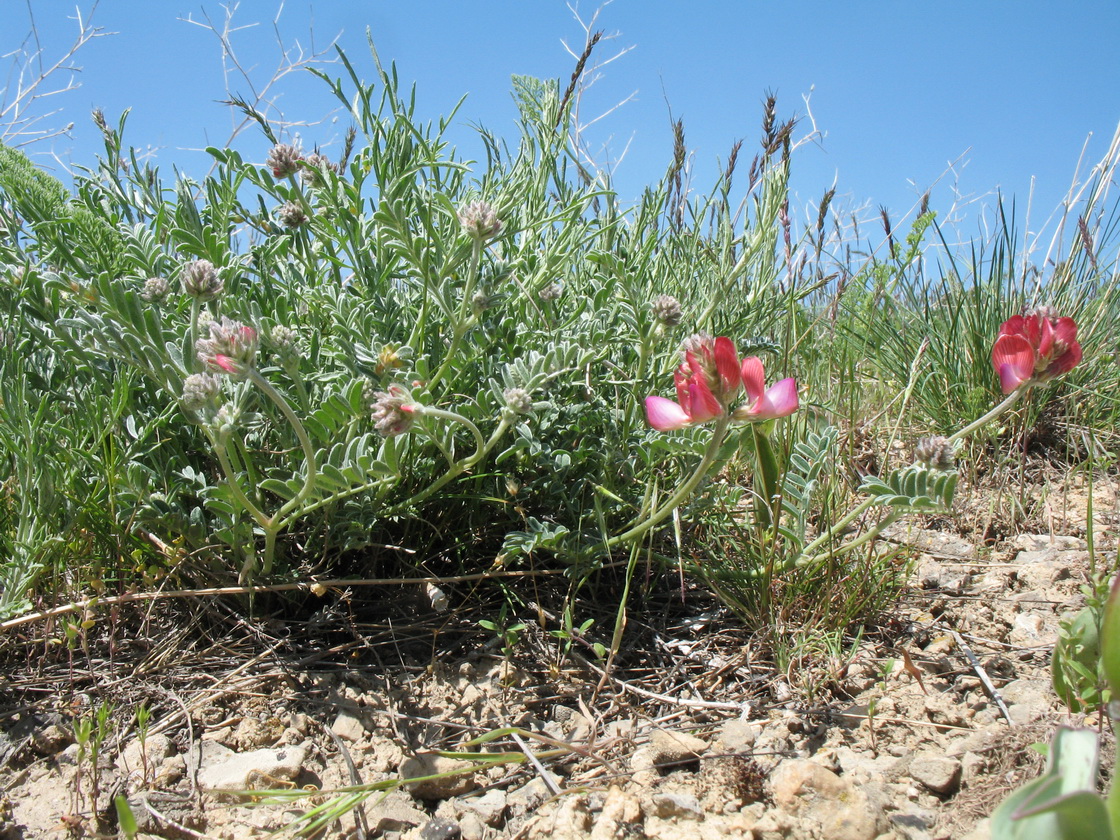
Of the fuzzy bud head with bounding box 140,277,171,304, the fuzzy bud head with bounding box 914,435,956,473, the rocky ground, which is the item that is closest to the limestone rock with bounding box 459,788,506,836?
the rocky ground

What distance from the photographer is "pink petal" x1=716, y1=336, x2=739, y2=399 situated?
1.31 metres

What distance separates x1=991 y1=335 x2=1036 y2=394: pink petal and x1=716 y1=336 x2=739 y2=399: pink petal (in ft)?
1.82

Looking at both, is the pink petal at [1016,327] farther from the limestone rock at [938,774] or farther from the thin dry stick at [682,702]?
the thin dry stick at [682,702]

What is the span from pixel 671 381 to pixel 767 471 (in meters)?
0.34

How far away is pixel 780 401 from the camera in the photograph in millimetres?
1351

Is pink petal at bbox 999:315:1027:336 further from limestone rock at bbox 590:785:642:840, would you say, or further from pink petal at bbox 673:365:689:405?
limestone rock at bbox 590:785:642:840

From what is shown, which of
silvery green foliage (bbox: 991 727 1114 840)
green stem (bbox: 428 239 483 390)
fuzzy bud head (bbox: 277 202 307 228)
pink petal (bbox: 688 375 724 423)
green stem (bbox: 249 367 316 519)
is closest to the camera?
silvery green foliage (bbox: 991 727 1114 840)

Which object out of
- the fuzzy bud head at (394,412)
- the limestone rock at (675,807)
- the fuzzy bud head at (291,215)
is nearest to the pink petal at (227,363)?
the fuzzy bud head at (394,412)

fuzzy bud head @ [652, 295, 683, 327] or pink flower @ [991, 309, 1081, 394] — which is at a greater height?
fuzzy bud head @ [652, 295, 683, 327]

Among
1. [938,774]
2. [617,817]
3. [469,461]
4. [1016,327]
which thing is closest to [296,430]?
[469,461]

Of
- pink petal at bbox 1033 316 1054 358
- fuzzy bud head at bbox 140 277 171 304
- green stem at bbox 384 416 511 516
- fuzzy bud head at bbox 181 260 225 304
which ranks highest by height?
fuzzy bud head at bbox 140 277 171 304

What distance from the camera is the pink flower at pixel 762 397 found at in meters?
1.34

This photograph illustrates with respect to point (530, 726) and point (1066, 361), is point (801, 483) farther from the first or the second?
point (530, 726)

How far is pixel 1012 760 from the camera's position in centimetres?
135
